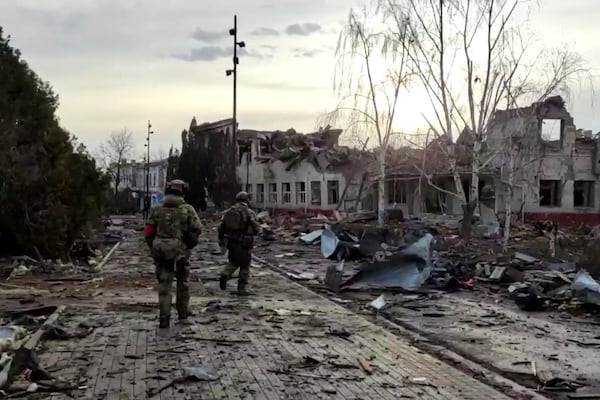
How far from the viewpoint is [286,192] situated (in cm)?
5719

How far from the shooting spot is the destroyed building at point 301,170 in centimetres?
4878

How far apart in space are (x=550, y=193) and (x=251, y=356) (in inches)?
1385

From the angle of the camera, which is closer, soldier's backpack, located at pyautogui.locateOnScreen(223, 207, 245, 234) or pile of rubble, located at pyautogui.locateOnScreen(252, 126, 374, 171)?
soldier's backpack, located at pyautogui.locateOnScreen(223, 207, 245, 234)

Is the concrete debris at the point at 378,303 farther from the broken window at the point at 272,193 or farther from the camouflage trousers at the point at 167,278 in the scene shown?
the broken window at the point at 272,193

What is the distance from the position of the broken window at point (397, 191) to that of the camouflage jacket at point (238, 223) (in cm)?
3361

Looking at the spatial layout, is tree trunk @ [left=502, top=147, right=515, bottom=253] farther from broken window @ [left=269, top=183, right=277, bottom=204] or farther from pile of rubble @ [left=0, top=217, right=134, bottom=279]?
broken window @ [left=269, top=183, right=277, bottom=204]

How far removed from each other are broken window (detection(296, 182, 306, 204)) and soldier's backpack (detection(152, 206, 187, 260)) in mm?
45169

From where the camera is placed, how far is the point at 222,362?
23.7 feet

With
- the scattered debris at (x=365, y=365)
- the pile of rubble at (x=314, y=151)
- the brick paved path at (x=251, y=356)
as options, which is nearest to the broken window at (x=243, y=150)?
the pile of rubble at (x=314, y=151)

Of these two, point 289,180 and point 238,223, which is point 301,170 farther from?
point 238,223

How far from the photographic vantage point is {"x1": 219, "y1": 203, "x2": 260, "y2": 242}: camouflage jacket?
40.4ft

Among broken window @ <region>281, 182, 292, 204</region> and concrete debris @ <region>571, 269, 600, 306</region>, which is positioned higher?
broken window @ <region>281, 182, 292, 204</region>

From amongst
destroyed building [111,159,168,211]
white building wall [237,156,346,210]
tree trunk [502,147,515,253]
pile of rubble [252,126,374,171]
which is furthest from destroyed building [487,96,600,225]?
destroyed building [111,159,168,211]

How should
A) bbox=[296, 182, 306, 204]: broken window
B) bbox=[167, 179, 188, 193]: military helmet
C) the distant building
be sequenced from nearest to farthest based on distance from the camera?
1. bbox=[167, 179, 188, 193]: military helmet
2. bbox=[296, 182, 306, 204]: broken window
3. the distant building
